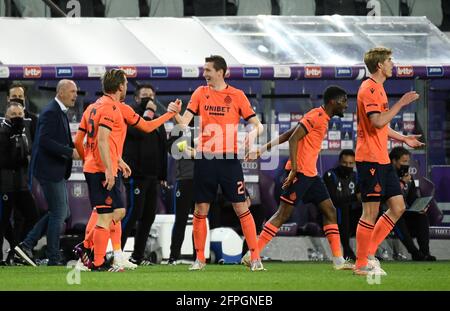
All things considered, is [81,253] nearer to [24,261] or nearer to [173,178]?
[24,261]

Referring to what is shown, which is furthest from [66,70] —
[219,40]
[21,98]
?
[219,40]

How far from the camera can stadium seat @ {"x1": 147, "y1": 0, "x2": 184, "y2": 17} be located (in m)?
22.2

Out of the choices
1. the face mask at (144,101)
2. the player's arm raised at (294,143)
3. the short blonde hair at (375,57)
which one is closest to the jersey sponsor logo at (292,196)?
the player's arm raised at (294,143)

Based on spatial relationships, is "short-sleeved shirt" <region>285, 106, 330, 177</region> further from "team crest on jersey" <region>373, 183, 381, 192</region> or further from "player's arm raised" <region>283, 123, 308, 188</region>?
"team crest on jersey" <region>373, 183, 381, 192</region>

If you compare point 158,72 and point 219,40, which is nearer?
point 158,72

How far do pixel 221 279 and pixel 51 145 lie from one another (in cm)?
377

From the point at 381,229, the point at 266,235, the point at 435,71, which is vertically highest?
the point at 435,71

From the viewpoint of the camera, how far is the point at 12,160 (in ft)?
50.4

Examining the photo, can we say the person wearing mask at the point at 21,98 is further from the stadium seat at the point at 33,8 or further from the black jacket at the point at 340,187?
the stadium seat at the point at 33,8

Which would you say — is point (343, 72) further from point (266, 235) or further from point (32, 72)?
point (32, 72)

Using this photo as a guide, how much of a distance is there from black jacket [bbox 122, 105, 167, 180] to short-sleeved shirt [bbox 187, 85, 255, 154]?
73.7 inches

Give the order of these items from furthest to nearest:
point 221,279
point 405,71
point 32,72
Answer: point 405,71 → point 32,72 → point 221,279

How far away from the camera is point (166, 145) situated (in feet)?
50.9

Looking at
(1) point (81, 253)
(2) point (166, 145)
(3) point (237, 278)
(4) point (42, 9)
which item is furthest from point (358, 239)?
(4) point (42, 9)
